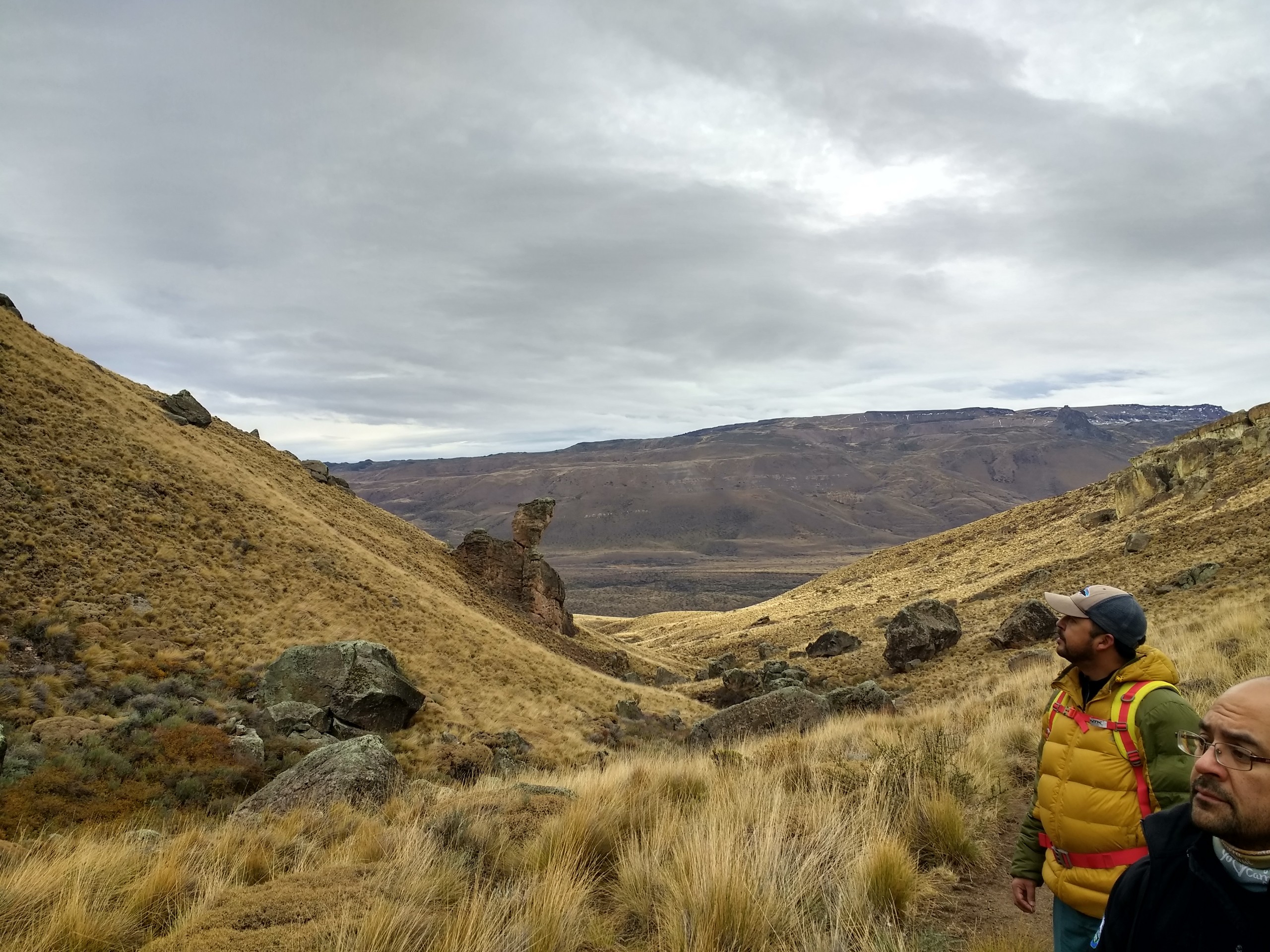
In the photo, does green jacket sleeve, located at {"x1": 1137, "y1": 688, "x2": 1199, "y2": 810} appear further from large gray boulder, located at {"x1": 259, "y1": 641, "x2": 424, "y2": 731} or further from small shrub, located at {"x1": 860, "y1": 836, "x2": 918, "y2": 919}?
large gray boulder, located at {"x1": 259, "y1": 641, "x2": 424, "y2": 731}

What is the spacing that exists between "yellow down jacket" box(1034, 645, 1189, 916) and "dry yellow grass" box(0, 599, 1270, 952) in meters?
0.85

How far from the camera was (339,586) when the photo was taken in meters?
23.8

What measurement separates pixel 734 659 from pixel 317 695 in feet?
82.5

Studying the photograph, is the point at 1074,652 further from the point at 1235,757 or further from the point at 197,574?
the point at 197,574

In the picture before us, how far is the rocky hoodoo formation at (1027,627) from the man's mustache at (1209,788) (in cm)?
2283

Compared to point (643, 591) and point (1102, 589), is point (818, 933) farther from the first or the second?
point (643, 591)

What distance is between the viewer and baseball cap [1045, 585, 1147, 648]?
3125 millimetres

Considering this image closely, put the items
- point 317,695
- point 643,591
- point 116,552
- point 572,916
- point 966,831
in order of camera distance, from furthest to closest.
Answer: point 643,591 → point 116,552 → point 317,695 → point 966,831 → point 572,916

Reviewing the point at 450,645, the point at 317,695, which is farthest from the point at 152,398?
the point at 317,695

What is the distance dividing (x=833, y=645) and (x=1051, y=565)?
14.0 m

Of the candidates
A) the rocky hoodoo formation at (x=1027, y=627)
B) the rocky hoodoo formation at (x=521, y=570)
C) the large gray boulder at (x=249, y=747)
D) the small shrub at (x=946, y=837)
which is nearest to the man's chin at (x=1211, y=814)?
the small shrub at (x=946, y=837)

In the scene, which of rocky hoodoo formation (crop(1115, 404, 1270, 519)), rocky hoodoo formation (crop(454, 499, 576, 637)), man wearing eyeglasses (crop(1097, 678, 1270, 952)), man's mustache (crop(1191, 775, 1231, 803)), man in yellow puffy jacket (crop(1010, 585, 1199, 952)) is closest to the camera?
man wearing eyeglasses (crop(1097, 678, 1270, 952))

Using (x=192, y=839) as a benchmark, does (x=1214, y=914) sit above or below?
above

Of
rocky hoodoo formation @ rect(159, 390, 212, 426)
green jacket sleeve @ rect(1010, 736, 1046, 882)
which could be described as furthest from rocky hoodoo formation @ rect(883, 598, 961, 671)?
rocky hoodoo formation @ rect(159, 390, 212, 426)
